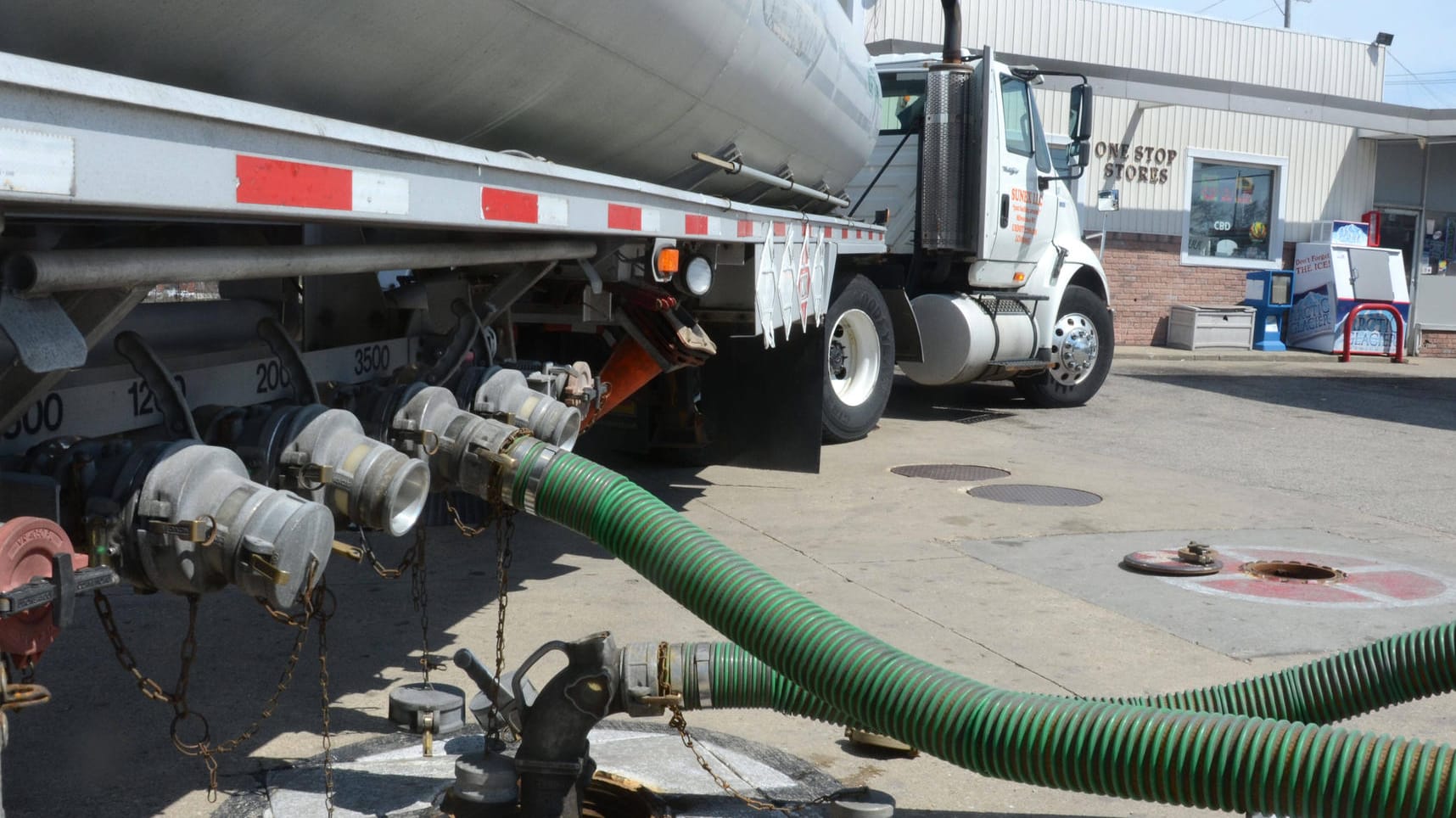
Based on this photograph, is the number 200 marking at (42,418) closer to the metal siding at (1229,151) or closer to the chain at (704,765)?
the chain at (704,765)

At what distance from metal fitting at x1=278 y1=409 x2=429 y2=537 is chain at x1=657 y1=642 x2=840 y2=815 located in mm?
741

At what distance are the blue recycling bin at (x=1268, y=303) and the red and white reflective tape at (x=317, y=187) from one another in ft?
65.2

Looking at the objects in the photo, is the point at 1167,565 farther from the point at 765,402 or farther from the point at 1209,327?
the point at 1209,327

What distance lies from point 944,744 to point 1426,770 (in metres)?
0.94

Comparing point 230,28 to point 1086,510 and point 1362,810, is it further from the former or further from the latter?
point 1086,510

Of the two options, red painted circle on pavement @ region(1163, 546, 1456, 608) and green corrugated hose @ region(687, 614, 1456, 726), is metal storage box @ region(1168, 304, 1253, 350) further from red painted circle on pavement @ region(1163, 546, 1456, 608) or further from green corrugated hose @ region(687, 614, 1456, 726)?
green corrugated hose @ region(687, 614, 1456, 726)

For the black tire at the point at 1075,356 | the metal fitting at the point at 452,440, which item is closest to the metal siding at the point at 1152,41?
the black tire at the point at 1075,356

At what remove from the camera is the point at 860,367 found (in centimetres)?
1004

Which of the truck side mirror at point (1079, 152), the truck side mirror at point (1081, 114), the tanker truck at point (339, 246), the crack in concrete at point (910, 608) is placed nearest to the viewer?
the tanker truck at point (339, 246)

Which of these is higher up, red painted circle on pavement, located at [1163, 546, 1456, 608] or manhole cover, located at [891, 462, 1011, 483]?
manhole cover, located at [891, 462, 1011, 483]

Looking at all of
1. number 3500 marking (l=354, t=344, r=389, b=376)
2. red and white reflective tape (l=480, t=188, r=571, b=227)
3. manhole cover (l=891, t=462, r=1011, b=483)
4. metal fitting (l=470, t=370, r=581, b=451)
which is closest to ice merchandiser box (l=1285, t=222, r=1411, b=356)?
manhole cover (l=891, t=462, r=1011, b=483)

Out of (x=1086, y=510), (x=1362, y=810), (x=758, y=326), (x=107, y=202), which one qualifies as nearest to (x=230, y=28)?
(x=107, y=202)

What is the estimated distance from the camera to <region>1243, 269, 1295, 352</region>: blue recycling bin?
67.8 feet

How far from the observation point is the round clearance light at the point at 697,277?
5.25 metres
